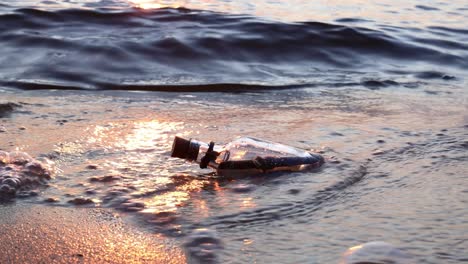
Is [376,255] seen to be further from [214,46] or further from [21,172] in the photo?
[214,46]

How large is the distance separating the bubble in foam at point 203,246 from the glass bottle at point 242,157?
1.85 feet

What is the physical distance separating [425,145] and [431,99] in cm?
134

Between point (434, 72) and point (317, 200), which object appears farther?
point (434, 72)

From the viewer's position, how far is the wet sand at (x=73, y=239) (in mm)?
2070

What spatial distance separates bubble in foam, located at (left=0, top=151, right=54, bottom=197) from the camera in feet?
8.46

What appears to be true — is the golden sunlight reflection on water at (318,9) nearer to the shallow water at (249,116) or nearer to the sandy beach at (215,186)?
the shallow water at (249,116)

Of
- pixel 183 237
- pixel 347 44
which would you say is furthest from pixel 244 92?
pixel 183 237

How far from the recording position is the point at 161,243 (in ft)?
7.14

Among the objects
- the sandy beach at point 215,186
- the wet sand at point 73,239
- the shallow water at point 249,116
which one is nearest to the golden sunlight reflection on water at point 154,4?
the shallow water at point 249,116

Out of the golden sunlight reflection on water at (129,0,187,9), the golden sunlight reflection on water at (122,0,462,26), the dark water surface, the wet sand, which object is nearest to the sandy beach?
the wet sand

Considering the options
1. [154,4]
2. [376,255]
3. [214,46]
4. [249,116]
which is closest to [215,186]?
[376,255]

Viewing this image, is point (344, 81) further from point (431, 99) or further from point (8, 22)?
point (8, 22)

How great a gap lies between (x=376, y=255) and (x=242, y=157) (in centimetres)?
92

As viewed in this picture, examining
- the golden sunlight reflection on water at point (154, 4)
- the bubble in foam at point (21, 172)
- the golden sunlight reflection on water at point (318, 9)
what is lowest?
the bubble in foam at point (21, 172)
